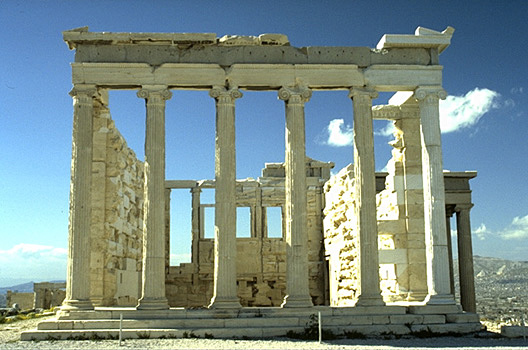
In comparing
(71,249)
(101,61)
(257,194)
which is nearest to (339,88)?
(101,61)

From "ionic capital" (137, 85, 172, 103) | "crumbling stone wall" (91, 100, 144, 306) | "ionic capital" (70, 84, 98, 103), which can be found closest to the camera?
"ionic capital" (70, 84, 98, 103)

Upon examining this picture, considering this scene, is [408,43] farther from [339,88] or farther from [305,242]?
[305,242]

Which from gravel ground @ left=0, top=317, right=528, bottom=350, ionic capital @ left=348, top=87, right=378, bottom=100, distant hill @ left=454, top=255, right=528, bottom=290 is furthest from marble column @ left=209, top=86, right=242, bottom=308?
distant hill @ left=454, top=255, right=528, bottom=290

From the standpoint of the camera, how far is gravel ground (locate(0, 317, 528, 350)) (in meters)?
15.4

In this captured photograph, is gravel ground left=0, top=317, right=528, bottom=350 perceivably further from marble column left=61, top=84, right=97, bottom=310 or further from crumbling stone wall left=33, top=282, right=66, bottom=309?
crumbling stone wall left=33, top=282, right=66, bottom=309

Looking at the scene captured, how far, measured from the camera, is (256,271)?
101 feet

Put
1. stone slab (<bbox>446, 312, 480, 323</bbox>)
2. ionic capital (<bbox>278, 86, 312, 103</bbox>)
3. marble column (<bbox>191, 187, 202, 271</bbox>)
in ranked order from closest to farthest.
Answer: stone slab (<bbox>446, 312, 480, 323</bbox>) < ionic capital (<bbox>278, 86, 312, 103</bbox>) < marble column (<bbox>191, 187, 202, 271</bbox>)

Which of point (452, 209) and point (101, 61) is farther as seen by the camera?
point (452, 209)

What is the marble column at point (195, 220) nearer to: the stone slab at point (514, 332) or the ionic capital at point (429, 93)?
the ionic capital at point (429, 93)

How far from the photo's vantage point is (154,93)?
62.7 feet

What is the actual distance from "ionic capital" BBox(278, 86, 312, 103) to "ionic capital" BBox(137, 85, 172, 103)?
10.7 feet

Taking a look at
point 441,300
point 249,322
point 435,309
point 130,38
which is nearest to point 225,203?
point 249,322

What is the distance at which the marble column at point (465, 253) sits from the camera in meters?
26.4

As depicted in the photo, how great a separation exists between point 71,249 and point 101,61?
543 centimetres
